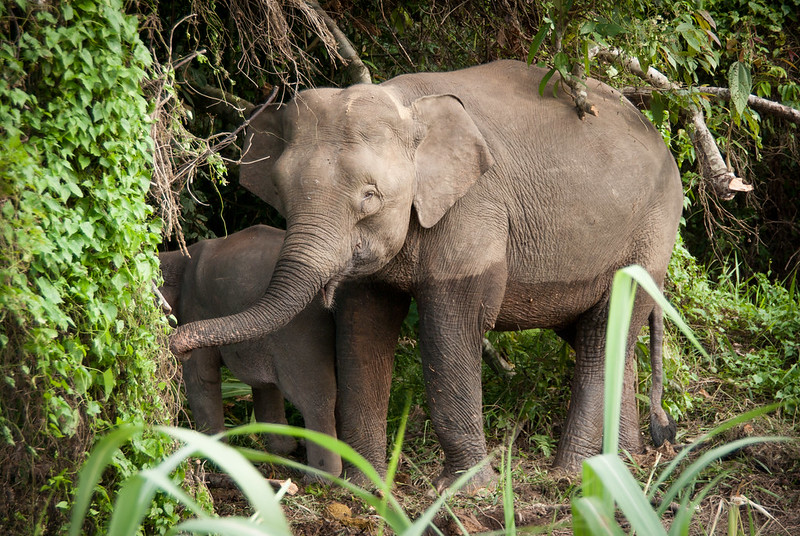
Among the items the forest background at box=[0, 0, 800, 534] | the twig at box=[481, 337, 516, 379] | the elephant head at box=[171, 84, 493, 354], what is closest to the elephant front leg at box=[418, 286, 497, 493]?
the elephant head at box=[171, 84, 493, 354]

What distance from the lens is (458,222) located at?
16.9 ft

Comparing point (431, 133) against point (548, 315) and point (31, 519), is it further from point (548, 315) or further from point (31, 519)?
point (31, 519)

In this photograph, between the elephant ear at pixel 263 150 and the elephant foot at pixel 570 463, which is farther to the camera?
the elephant foot at pixel 570 463

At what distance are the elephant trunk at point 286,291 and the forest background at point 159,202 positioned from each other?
1.20 feet

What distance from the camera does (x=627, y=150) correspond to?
5656mm

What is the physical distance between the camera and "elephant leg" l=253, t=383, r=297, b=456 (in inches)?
240

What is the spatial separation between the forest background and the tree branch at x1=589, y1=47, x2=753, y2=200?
0.03 metres

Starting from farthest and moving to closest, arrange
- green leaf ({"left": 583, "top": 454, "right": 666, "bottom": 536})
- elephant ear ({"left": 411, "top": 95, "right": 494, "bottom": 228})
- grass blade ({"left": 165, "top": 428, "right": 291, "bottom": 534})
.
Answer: elephant ear ({"left": 411, "top": 95, "right": 494, "bottom": 228})
green leaf ({"left": 583, "top": 454, "right": 666, "bottom": 536})
grass blade ({"left": 165, "top": 428, "right": 291, "bottom": 534})

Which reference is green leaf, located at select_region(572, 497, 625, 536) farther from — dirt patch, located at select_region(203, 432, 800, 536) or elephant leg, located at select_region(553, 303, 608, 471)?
elephant leg, located at select_region(553, 303, 608, 471)

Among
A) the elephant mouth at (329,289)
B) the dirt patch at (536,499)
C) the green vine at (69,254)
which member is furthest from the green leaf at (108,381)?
the elephant mouth at (329,289)

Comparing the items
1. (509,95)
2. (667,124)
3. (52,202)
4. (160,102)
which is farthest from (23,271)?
(667,124)

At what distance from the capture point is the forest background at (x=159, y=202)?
129 inches

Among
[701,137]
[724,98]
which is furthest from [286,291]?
[724,98]

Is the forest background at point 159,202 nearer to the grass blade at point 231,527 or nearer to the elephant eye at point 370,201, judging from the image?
the elephant eye at point 370,201
